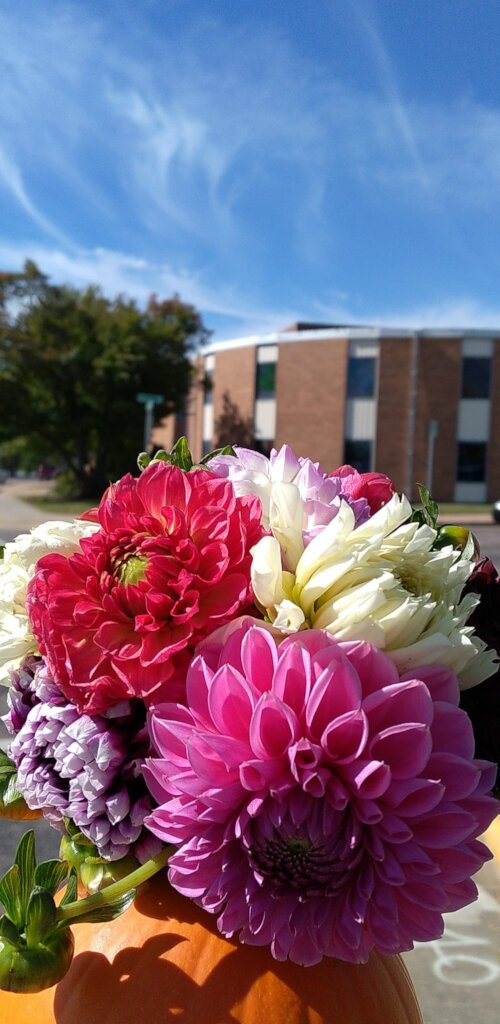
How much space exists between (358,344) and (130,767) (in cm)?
3205

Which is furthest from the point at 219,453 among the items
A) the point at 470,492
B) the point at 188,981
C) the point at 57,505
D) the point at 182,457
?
the point at 470,492

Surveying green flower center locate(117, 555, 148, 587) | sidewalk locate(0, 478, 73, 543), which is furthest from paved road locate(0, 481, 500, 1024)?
sidewalk locate(0, 478, 73, 543)

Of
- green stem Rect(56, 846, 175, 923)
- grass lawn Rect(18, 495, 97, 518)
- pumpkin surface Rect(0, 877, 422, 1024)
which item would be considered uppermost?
green stem Rect(56, 846, 175, 923)

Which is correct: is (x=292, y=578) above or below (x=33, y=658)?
above

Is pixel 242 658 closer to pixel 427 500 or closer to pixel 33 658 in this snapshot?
pixel 33 658

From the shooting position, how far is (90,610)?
99cm

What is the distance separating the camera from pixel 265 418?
34344 mm

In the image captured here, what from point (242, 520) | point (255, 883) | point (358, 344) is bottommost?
point (255, 883)

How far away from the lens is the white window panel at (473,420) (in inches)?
1261

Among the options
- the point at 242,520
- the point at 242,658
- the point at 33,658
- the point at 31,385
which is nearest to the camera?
the point at 242,658

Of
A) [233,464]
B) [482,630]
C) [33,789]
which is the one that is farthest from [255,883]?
[233,464]

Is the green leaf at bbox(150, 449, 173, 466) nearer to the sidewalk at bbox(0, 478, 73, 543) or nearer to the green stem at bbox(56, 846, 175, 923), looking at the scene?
the green stem at bbox(56, 846, 175, 923)

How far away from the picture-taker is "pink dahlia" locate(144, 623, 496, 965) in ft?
2.91

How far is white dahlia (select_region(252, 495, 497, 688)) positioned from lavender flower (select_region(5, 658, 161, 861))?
0.27 meters
